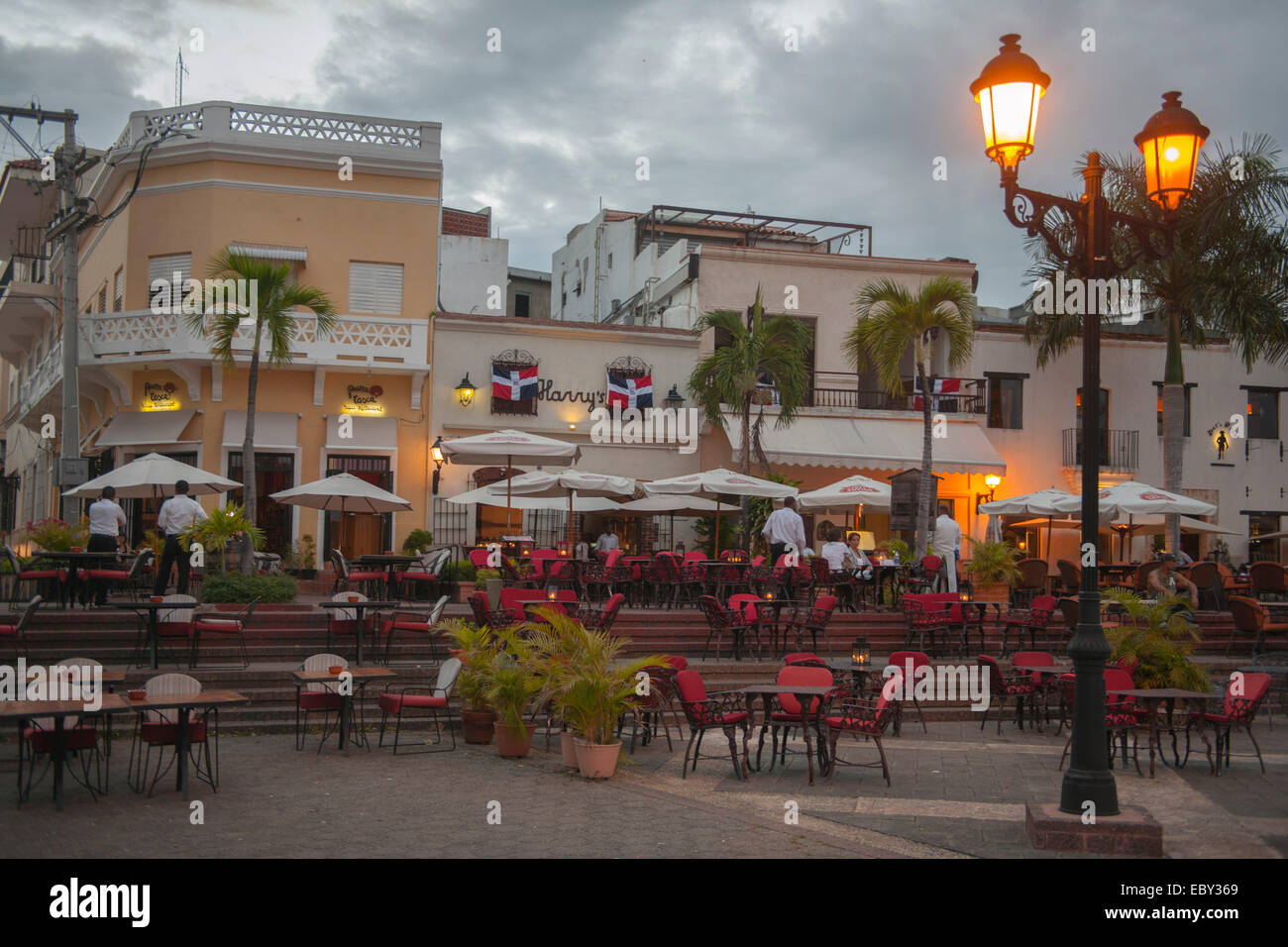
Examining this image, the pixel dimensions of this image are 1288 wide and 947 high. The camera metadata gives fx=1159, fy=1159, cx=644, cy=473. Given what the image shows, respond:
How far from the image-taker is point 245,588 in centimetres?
1627

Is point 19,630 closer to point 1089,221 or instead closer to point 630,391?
point 1089,221

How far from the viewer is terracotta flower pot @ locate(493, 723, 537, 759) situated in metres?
11.0

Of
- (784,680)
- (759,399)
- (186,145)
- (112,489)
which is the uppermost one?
(186,145)

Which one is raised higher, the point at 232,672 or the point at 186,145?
the point at 186,145

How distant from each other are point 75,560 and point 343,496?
3901mm

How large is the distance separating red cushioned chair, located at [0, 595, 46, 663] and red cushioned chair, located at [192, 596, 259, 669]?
1.66 m

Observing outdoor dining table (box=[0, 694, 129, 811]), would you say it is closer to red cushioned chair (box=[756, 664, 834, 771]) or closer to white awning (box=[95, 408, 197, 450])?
red cushioned chair (box=[756, 664, 834, 771])

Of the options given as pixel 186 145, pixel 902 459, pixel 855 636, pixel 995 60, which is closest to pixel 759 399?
pixel 902 459

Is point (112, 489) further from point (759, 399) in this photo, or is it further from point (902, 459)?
point (902, 459)

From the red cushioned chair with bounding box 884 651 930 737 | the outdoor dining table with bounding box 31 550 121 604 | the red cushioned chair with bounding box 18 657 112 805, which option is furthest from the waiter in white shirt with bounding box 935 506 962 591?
the red cushioned chair with bounding box 18 657 112 805

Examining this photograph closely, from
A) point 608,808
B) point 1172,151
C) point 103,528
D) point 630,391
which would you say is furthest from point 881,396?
point 608,808

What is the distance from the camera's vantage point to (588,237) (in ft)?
128

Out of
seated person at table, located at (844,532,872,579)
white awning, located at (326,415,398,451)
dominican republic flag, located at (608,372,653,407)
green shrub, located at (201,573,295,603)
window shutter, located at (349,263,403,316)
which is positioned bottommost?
green shrub, located at (201,573,295,603)
